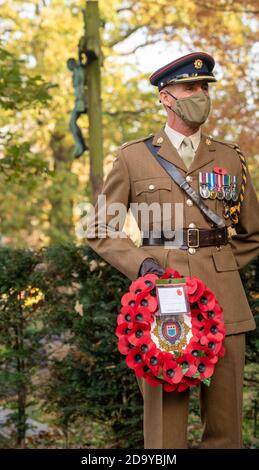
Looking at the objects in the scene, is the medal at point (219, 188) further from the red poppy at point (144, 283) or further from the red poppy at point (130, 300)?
the red poppy at point (130, 300)

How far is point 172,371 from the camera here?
132 inches

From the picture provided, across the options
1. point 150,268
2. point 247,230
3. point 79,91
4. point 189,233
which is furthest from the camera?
point 79,91

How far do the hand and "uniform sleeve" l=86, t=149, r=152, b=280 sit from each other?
5 centimetres

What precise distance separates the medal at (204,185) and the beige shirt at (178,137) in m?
0.15

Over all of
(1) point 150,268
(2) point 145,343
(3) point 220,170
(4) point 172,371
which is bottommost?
(4) point 172,371

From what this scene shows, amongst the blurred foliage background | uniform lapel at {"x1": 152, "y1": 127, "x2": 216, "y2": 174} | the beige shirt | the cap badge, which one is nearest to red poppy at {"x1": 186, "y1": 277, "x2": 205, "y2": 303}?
uniform lapel at {"x1": 152, "y1": 127, "x2": 216, "y2": 174}

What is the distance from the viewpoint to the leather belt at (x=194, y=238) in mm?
3688

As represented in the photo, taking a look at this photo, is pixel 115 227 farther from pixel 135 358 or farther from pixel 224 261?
pixel 135 358

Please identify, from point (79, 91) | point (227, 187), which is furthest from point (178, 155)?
point (79, 91)

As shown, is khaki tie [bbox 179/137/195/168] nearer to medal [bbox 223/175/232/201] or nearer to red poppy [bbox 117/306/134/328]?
medal [bbox 223/175/232/201]

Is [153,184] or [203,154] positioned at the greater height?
[203,154]

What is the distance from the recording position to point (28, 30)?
18.2 m

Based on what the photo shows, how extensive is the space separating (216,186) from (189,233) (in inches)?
11.0

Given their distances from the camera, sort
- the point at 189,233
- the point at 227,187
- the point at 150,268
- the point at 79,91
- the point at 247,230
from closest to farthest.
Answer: the point at 150,268 → the point at 189,233 → the point at 227,187 → the point at 247,230 → the point at 79,91
